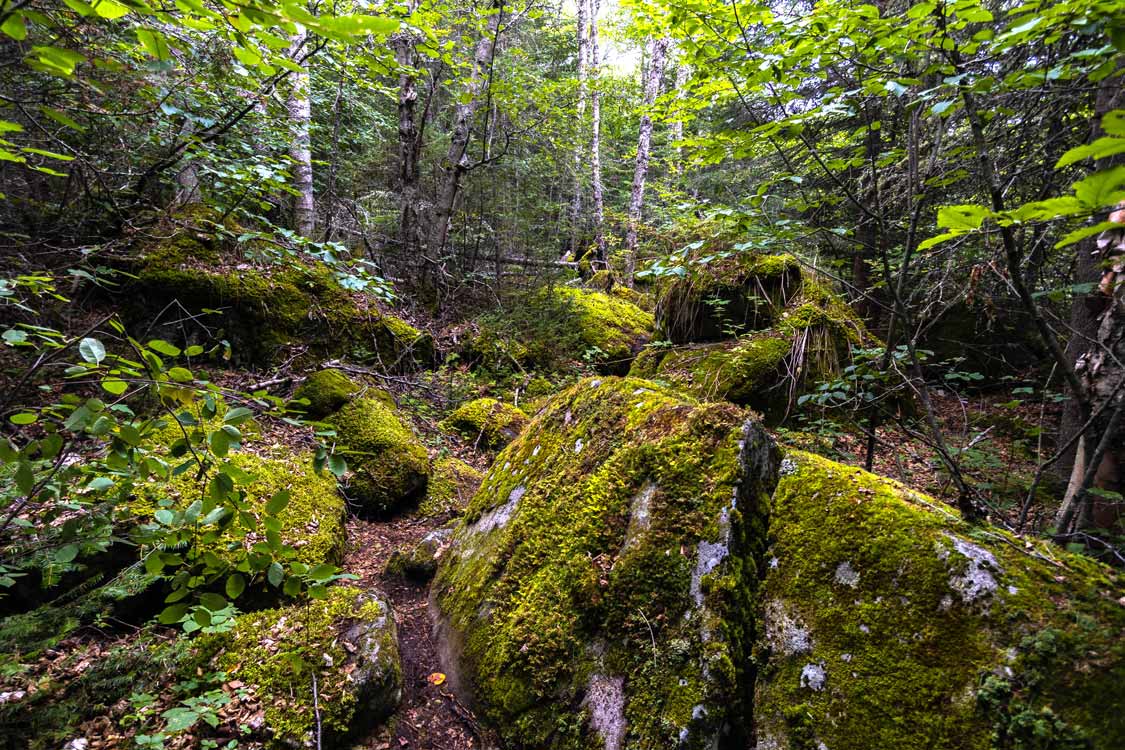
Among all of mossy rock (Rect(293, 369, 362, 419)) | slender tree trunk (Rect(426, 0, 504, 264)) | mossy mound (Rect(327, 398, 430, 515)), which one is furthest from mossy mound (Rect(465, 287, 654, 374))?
mossy mound (Rect(327, 398, 430, 515))

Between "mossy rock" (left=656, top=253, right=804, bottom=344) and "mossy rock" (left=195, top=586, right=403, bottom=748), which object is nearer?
"mossy rock" (left=195, top=586, right=403, bottom=748)

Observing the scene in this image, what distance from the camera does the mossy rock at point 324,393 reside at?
17.7 ft

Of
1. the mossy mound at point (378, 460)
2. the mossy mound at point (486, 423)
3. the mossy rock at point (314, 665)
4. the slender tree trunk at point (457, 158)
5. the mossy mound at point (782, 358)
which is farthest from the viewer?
the slender tree trunk at point (457, 158)

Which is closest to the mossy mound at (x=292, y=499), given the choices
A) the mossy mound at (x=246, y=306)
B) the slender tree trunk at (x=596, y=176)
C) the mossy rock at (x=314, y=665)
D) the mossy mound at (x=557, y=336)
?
the mossy rock at (x=314, y=665)

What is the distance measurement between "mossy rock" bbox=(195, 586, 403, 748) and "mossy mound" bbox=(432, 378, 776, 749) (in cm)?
51

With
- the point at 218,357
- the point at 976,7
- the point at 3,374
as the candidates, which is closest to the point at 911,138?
the point at 976,7

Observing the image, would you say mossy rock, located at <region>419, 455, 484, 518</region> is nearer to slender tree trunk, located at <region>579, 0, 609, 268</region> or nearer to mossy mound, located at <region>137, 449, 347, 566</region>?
mossy mound, located at <region>137, 449, 347, 566</region>

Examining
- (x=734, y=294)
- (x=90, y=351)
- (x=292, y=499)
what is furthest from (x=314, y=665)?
(x=734, y=294)

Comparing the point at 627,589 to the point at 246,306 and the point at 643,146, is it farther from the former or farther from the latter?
the point at 643,146

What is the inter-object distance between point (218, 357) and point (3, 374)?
2.16 metres

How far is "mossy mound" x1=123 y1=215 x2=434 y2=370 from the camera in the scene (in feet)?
17.6

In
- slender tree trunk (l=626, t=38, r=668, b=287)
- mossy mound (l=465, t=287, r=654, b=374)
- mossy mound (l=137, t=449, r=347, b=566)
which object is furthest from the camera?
slender tree trunk (l=626, t=38, r=668, b=287)

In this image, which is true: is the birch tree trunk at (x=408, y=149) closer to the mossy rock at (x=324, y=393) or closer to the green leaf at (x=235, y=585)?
the mossy rock at (x=324, y=393)

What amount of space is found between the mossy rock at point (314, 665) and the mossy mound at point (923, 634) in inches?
82.8
